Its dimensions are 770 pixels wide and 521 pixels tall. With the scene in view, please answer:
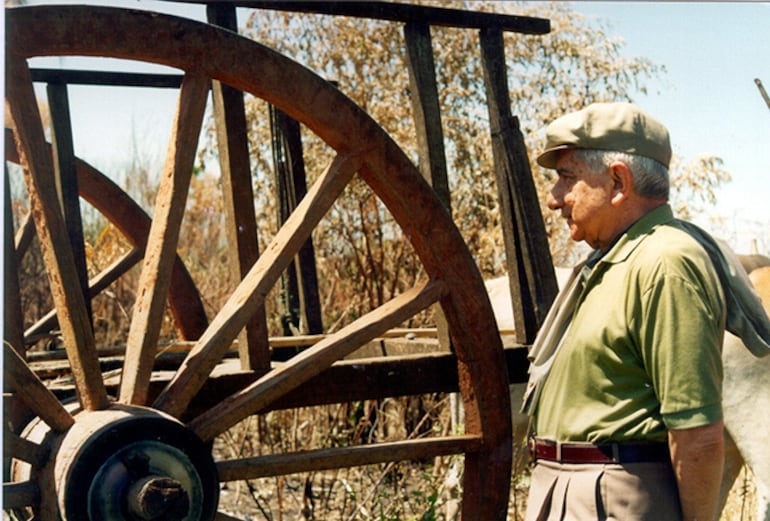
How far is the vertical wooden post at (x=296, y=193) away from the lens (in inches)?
190

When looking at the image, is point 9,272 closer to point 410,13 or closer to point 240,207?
point 240,207

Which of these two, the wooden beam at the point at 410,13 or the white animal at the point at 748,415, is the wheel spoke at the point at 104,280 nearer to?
the wooden beam at the point at 410,13

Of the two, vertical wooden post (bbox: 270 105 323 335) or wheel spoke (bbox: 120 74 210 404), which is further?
vertical wooden post (bbox: 270 105 323 335)

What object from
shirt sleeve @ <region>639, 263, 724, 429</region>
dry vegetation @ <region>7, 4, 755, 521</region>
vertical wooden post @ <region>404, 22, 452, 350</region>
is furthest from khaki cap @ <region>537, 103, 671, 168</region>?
dry vegetation @ <region>7, 4, 755, 521</region>

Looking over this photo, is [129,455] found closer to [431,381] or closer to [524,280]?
[431,381]

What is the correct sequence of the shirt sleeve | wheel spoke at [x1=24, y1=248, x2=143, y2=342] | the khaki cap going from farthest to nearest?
wheel spoke at [x1=24, y1=248, x2=143, y2=342]
the khaki cap
the shirt sleeve

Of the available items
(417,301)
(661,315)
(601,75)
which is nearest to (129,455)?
(417,301)

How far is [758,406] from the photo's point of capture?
13.5ft

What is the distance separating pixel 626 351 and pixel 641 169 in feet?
1.45

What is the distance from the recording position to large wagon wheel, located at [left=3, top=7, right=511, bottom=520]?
2.76 metres

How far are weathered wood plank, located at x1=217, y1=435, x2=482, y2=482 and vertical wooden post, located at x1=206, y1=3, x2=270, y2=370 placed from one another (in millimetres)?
305

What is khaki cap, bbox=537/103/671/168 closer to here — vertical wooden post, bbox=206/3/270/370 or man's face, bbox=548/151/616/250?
man's face, bbox=548/151/616/250

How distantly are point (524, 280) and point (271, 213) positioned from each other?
16.2 ft

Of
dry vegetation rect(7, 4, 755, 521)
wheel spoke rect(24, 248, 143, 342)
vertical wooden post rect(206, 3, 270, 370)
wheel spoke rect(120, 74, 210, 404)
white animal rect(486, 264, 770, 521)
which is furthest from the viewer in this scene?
dry vegetation rect(7, 4, 755, 521)
